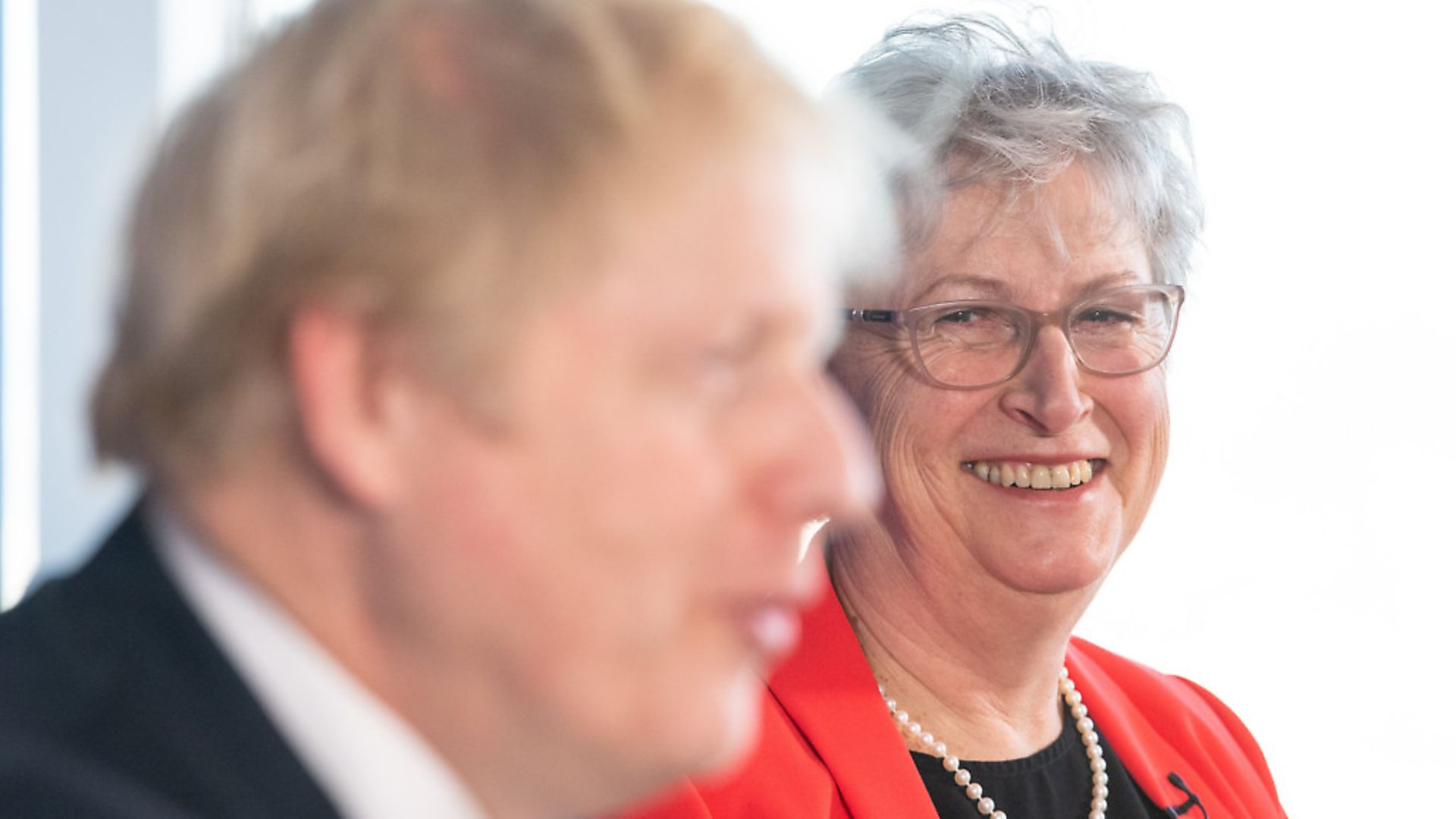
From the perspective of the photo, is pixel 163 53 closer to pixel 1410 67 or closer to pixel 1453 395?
pixel 1410 67

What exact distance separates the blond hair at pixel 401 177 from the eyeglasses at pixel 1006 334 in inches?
41.1

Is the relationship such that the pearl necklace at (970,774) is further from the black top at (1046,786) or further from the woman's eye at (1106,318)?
the woman's eye at (1106,318)

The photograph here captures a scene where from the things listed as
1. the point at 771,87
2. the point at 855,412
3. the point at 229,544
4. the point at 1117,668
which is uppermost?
the point at 771,87

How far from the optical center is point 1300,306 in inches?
98.9

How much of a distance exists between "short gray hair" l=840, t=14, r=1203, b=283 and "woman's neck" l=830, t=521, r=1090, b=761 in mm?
400

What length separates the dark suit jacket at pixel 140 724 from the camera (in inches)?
20.8

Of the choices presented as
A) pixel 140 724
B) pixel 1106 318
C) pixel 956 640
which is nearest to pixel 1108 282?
pixel 1106 318

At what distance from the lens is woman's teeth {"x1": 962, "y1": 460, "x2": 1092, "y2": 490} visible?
1.58 meters

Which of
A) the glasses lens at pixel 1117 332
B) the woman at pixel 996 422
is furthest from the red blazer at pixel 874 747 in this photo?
the glasses lens at pixel 1117 332

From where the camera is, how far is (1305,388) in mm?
2537

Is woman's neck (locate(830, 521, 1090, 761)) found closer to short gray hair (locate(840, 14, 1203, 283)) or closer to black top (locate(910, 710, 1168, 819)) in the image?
black top (locate(910, 710, 1168, 819))

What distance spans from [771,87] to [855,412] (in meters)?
1.10

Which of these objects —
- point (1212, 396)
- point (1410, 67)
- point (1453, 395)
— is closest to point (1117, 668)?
point (1212, 396)

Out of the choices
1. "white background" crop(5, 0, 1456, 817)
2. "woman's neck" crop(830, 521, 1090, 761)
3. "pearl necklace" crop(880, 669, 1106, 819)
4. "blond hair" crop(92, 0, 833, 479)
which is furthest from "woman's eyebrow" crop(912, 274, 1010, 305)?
"blond hair" crop(92, 0, 833, 479)
